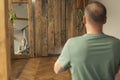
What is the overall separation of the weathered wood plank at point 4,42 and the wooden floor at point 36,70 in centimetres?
133

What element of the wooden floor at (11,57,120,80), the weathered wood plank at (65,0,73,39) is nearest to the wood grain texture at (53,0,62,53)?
the weathered wood plank at (65,0,73,39)

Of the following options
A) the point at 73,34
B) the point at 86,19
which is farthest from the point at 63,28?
the point at 86,19

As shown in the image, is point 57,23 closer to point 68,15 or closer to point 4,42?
point 68,15

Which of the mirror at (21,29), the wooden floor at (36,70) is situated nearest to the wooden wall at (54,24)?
the mirror at (21,29)

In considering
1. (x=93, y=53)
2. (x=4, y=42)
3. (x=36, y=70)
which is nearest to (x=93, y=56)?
(x=93, y=53)

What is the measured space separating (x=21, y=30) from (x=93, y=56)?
4317mm

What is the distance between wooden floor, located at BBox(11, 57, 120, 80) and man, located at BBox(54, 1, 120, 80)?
2780mm

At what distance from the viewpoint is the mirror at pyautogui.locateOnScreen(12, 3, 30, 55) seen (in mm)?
5480

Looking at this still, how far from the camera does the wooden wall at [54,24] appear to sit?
5.54 m

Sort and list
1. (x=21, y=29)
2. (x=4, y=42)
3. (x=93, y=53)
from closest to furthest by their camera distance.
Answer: (x=93, y=53) < (x=4, y=42) < (x=21, y=29)

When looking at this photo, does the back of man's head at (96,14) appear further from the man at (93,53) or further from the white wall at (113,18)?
the white wall at (113,18)

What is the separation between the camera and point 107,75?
4.59 ft

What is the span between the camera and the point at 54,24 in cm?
562

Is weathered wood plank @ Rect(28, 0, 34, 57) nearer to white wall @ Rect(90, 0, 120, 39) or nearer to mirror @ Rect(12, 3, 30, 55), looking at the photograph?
mirror @ Rect(12, 3, 30, 55)
